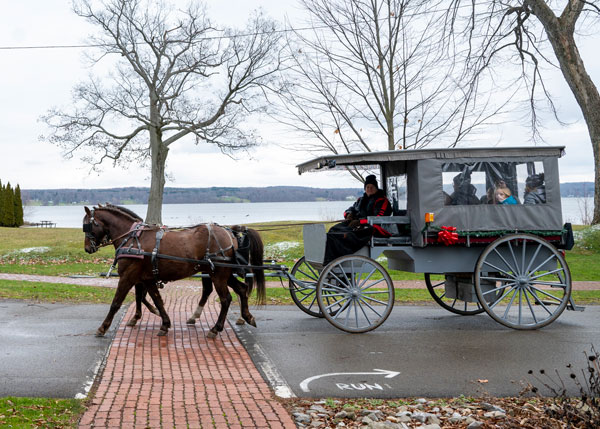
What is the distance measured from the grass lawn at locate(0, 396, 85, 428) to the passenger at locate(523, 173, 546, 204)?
721 cm

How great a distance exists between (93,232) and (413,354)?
500 centimetres

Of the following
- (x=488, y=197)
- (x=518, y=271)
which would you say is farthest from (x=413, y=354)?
(x=488, y=197)

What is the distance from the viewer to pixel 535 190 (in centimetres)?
985

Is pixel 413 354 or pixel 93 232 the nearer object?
pixel 413 354

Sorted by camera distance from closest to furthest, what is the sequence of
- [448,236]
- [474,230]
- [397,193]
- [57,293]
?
[448,236] < [474,230] < [397,193] < [57,293]

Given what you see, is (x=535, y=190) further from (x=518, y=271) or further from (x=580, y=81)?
(x=580, y=81)

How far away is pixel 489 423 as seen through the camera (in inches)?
207

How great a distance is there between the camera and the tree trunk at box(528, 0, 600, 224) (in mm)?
22547

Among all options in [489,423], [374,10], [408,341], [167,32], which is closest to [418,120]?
[374,10]

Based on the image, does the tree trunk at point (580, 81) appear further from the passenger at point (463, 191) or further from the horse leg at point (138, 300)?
the horse leg at point (138, 300)

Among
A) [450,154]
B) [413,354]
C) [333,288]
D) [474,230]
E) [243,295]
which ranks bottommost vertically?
[413,354]

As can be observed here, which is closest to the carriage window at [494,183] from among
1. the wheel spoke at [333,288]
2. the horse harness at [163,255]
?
the wheel spoke at [333,288]

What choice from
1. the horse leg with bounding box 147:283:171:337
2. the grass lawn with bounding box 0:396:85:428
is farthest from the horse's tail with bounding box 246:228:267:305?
the grass lawn with bounding box 0:396:85:428

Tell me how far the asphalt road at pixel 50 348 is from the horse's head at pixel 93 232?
127cm
